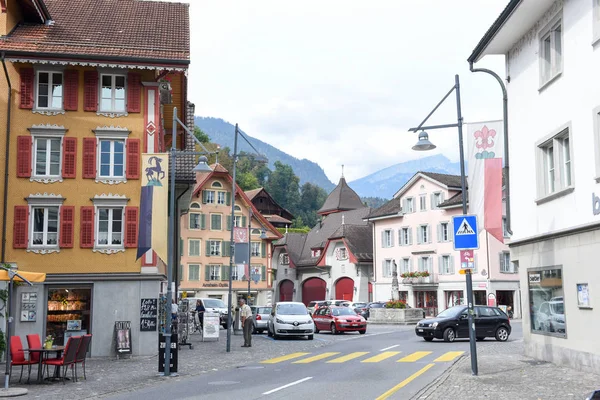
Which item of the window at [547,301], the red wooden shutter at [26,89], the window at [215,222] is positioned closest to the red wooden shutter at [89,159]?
the red wooden shutter at [26,89]

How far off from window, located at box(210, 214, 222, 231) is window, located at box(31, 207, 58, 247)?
140ft

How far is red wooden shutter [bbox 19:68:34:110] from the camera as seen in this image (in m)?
26.5

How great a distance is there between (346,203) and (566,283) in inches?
2960

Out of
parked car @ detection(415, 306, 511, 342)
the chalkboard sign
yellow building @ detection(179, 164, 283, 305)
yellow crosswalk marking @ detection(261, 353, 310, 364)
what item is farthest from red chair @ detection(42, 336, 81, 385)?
yellow building @ detection(179, 164, 283, 305)

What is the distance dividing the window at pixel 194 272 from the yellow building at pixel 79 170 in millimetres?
41850

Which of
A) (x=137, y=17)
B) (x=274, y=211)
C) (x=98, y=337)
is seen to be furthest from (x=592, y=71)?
(x=274, y=211)

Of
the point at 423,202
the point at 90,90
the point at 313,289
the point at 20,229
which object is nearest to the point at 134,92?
the point at 90,90

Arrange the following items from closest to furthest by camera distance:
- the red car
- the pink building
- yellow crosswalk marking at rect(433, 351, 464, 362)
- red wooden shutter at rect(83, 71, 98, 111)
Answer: yellow crosswalk marking at rect(433, 351, 464, 362), red wooden shutter at rect(83, 71, 98, 111), the red car, the pink building

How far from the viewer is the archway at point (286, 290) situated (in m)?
83.5

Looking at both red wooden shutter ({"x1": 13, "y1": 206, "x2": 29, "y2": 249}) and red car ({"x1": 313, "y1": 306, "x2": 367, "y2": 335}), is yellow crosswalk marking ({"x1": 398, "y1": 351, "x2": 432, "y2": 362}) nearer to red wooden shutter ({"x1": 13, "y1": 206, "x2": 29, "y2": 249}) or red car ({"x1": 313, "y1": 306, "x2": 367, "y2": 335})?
red car ({"x1": 313, "y1": 306, "x2": 367, "y2": 335})

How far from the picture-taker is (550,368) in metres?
18.2

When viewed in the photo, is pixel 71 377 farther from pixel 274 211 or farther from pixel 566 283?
pixel 274 211

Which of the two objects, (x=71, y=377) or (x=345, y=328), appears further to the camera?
(x=345, y=328)

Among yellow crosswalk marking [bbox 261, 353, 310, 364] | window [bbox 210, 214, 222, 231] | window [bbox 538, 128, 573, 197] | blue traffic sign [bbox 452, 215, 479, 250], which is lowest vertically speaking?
yellow crosswalk marking [bbox 261, 353, 310, 364]
